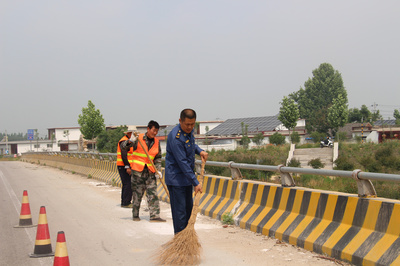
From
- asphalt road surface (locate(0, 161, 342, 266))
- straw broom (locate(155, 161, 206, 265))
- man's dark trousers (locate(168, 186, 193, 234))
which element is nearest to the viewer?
straw broom (locate(155, 161, 206, 265))

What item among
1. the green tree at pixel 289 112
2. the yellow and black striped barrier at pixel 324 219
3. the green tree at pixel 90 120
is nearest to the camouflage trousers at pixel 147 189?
the yellow and black striped barrier at pixel 324 219

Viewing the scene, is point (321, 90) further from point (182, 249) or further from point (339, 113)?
point (182, 249)

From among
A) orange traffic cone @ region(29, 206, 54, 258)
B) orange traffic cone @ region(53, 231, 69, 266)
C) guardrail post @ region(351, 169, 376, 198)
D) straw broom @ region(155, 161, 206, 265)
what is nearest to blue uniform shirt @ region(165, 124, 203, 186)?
straw broom @ region(155, 161, 206, 265)

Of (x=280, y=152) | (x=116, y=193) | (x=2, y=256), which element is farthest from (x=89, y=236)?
(x=280, y=152)

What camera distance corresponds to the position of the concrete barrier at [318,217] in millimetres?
5430

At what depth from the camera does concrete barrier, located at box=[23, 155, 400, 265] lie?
5.43 m

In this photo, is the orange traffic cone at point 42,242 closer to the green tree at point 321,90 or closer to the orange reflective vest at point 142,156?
the orange reflective vest at point 142,156

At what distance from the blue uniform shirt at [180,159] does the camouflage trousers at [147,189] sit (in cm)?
356

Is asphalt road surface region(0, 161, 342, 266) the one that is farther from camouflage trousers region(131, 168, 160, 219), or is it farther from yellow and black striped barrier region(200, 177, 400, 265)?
camouflage trousers region(131, 168, 160, 219)

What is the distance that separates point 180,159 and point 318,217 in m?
2.17

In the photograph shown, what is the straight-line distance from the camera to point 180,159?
19.8 ft

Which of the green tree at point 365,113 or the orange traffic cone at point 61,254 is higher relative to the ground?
the green tree at point 365,113

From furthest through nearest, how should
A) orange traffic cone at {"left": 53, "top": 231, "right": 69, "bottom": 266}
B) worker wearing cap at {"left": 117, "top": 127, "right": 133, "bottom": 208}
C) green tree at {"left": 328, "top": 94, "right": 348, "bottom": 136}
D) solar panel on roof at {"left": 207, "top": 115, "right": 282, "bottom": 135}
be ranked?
solar panel on roof at {"left": 207, "top": 115, "right": 282, "bottom": 135} → green tree at {"left": 328, "top": 94, "right": 348, "bottom": 136} → worker wearing cap at {"left": 117, "top": 127, "right": 133, "bottom": 208} → orange traffic cone at {"left": 53, "top": 231, "right": 69, "bottom": 266}

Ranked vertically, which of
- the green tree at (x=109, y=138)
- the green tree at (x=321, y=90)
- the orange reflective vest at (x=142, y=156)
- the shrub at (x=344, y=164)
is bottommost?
the shrub at (x=344, y=164)
